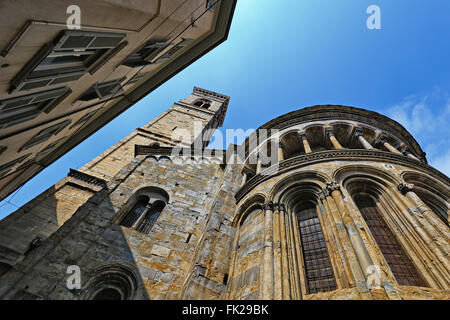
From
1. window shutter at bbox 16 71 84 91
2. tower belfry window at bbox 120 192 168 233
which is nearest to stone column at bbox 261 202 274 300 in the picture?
tower belfry window at bbox 120 192 168 233

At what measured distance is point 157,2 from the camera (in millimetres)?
6633

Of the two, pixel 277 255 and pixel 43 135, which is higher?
pixel 43 135

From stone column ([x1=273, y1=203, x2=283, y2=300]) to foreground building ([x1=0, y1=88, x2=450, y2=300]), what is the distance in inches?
1.4

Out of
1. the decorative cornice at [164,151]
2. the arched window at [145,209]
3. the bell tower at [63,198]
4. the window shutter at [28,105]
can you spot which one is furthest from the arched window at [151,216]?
the window shutter at [28,105]

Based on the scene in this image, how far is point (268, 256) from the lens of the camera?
266 inches

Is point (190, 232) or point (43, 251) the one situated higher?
point (190, 232)

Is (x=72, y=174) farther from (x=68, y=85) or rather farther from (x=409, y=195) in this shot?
(x=409, y=195)

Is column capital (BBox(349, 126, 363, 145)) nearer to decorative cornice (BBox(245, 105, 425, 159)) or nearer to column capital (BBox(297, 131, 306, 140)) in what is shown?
decorative cornice (BBox(245, 105, 425, 159))

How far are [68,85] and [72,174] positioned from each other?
7.03 m

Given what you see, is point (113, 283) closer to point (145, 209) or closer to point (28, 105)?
point (145, 209)

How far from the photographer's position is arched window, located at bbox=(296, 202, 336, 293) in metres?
6.41

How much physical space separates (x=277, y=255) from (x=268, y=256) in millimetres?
267

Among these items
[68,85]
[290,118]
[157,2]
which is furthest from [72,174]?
[290,118]

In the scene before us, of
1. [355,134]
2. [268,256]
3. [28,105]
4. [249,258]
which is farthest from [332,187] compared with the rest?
[28,105]
